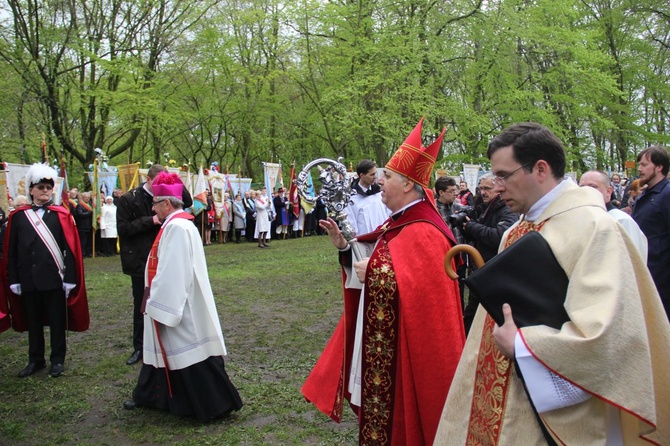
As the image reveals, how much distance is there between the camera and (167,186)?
16.6ft

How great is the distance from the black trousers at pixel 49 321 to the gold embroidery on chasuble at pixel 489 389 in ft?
17.2

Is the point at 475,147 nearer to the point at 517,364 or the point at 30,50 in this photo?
the point at 30,50

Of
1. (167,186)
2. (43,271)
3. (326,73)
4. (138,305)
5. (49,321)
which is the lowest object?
(49,321)

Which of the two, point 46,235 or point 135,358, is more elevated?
point 46,235

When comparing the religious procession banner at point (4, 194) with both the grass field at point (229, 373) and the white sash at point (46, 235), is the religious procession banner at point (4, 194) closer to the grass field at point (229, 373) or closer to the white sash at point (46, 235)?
the grass field at point (229, 373)

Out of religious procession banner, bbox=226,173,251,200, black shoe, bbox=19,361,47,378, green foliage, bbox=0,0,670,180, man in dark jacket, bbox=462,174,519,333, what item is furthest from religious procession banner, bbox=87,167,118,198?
man in dark jacket, bbox=462,174,519,333

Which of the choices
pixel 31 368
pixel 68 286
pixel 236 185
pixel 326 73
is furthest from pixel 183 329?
pixel 326 73

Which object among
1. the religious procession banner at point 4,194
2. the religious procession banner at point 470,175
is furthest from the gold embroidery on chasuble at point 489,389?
the religious procession banner at point 470,175

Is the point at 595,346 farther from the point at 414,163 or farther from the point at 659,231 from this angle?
the point at 659,231

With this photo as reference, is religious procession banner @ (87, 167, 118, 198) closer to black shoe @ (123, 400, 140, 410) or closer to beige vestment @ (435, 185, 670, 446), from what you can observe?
black shoe @ (123, 400, 140, 410)

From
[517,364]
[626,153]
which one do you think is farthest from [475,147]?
[517,364]

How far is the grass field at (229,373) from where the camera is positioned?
4.67 m

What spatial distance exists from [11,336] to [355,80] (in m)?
17.3

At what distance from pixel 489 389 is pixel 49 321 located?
18.0ft
